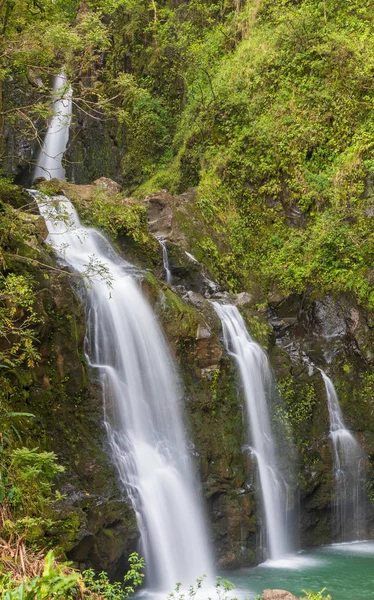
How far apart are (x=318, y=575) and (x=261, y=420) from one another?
309 centimetres

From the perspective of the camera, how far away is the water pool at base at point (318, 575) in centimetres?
918

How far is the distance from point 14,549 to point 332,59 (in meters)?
15.5

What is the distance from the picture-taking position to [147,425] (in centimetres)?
1009

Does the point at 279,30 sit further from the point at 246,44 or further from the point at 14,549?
the point at 14,549

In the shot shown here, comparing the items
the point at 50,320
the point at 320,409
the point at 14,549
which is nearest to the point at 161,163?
the point at 320,409

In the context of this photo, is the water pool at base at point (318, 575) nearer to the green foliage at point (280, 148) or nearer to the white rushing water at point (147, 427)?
the white rushing water at point (147, 427)

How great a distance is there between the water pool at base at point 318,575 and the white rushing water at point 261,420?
1.69 feet

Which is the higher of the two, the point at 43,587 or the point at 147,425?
the point at 43,587

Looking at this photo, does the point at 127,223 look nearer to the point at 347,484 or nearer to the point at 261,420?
the point at 261,420

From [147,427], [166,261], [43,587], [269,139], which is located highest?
[269,139]

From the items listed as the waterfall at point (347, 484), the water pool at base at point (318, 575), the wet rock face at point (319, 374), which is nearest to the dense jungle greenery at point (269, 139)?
the wet rock face at point (319, 374)

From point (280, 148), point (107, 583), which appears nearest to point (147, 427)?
point (107, 583)

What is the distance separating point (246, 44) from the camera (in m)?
19.1

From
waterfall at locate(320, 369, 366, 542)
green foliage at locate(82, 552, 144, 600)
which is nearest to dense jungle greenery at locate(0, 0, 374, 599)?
waterfall at locate(320, 369, 366, 542)
